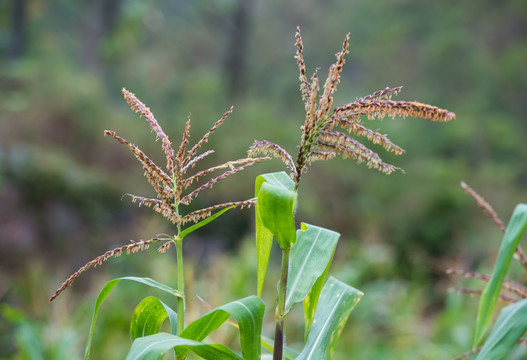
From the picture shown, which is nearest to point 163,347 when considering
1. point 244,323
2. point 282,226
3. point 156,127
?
point 244,323

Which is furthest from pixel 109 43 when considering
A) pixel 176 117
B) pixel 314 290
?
pixel 314 290

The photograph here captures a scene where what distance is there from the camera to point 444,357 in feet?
12.0

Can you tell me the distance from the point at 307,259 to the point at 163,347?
0.97 ft

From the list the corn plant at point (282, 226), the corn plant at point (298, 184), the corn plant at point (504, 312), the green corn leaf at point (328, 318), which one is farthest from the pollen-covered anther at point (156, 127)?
the corn plant at point (504, 312)

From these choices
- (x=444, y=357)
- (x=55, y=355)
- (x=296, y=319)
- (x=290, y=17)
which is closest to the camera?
(x=55, y=355)

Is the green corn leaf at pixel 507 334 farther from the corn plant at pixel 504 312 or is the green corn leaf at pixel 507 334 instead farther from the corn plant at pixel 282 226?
the corn plant at pixel 282 226

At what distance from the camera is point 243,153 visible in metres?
8.65

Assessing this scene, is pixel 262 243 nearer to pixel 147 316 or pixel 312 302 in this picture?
pixel 312 302

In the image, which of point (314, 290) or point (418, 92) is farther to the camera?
point (418, 92)

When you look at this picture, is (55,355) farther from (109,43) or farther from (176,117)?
(109,43)

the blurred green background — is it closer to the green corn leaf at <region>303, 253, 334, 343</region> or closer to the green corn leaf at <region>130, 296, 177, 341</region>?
the green corn leaf at <region>130, 296, 177, 341</region>

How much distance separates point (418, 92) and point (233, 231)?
25.3ft

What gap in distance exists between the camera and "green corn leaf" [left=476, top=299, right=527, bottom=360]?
0.96 metres

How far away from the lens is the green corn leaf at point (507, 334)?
3.16 feet
